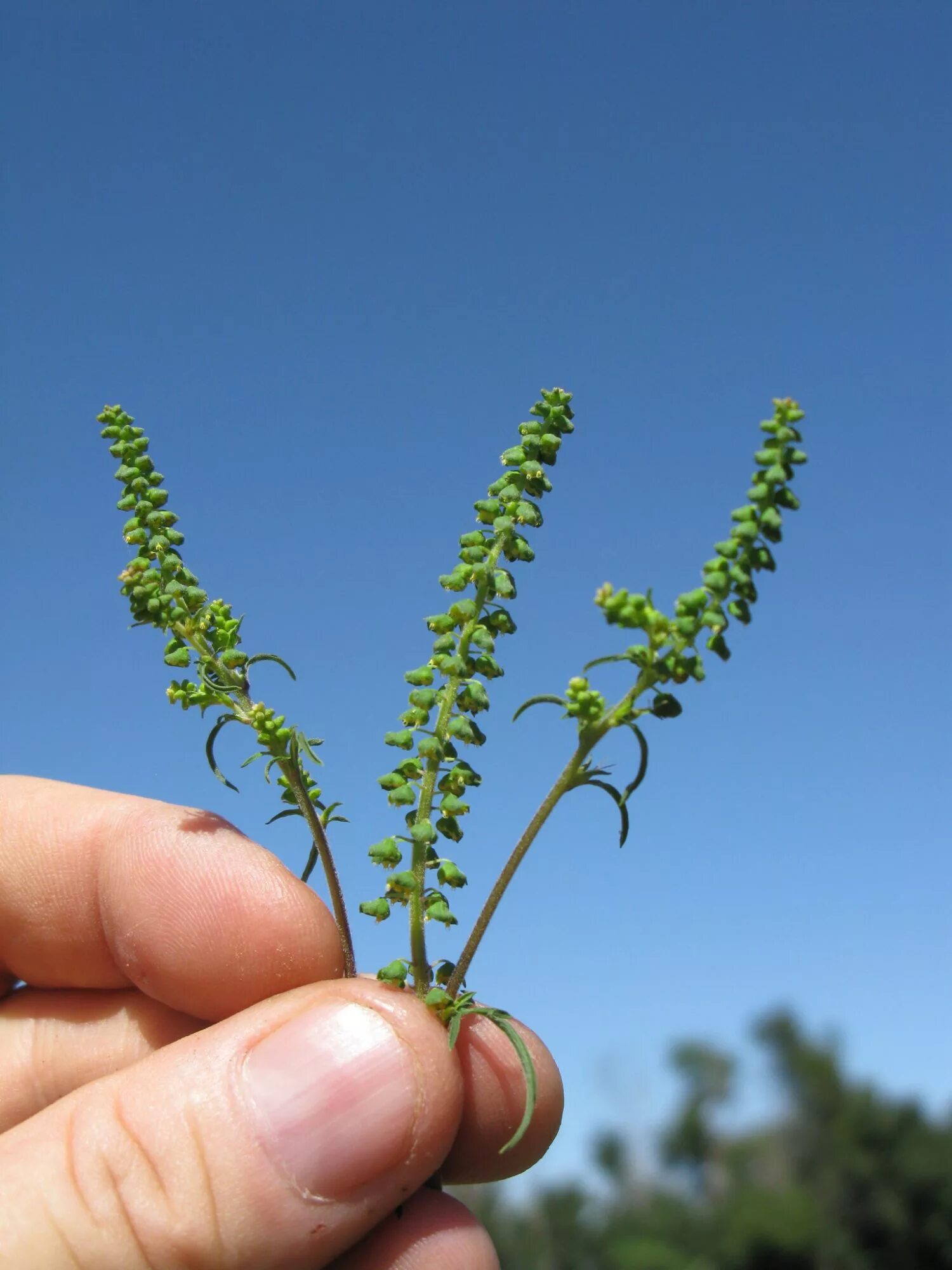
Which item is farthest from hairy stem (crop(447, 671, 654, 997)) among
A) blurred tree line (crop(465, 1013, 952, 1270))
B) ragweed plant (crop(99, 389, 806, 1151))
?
blurred tree line (crop(465, 1013, 952, 1270))

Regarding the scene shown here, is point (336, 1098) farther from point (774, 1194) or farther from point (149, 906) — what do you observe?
point (774, 1194)

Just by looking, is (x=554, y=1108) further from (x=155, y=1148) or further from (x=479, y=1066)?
(x=155, y=1148)

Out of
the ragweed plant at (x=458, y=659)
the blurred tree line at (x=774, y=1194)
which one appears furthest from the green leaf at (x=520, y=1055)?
the blurred tree line at (x=774, y=1194)

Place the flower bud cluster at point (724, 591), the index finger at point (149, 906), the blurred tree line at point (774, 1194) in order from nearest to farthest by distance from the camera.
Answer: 1. the flower bud cluster at point (724, 591)
2. the index finger at point (149, 906)
3. the blurred tree line at point (774, 1194)

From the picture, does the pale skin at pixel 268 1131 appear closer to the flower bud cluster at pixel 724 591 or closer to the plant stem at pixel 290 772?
the plant stem at pixel 290 772

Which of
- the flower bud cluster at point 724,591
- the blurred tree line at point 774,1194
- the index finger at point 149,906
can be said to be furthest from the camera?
the blurred tree line at point 774,1194
